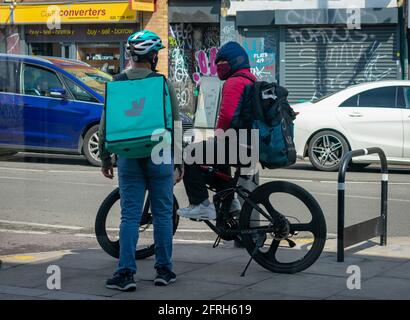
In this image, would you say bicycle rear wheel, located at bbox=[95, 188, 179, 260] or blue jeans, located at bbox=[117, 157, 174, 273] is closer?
blue jeans, located at bbox=[117, 157, 174, 273]

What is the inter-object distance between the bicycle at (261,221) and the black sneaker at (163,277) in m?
0.59

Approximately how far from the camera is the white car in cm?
1414

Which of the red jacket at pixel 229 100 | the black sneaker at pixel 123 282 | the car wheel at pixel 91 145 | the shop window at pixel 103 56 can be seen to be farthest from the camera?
the shop window at pixel 103 56

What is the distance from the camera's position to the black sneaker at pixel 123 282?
5.95 m

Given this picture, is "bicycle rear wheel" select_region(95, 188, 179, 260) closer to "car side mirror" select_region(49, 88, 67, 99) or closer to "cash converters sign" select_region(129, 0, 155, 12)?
"car side mirror" select_region(49, 88, 67, 99)

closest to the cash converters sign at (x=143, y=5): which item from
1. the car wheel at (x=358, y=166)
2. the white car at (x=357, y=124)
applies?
the white car at (x=357, y=124)

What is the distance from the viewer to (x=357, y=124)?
47.1ft

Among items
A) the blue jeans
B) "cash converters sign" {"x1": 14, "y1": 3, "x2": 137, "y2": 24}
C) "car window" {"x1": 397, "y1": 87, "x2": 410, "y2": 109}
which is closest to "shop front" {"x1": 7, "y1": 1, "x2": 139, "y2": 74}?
"cash converters sign" {"x1": 14, "y1": 3, "x2": 137, "y2": 24}

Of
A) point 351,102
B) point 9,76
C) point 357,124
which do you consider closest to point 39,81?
point 9,76

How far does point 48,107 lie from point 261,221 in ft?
29.5

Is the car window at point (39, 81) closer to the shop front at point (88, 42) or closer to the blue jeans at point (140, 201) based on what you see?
the shop front at point (88, 42)

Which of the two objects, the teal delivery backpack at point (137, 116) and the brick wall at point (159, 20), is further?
the brick wall at point (159, 20)

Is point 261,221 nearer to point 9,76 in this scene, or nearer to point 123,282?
point 123,282

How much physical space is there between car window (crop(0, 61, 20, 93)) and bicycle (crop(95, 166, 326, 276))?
879 centimetres
